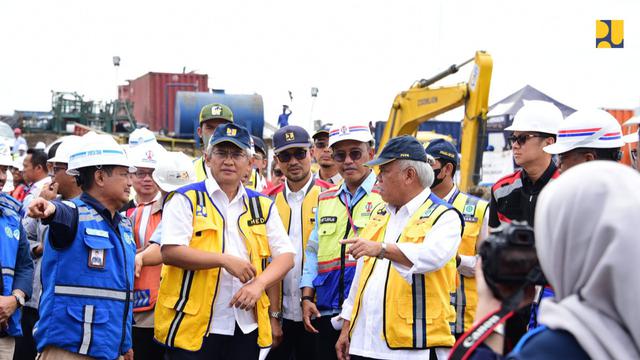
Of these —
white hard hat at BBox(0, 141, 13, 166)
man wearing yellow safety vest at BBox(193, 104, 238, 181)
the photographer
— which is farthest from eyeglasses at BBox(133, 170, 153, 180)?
the photographer

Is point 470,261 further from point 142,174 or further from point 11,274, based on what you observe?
point 11,274

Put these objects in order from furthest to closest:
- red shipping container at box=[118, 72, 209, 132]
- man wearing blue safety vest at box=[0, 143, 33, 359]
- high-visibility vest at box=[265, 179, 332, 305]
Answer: red shipping container at box=[118, 72, 209, 132] < high-visibility vest at box=[265, 179, 332, 305] < man wearing blue safety vest at box=[0, 143, 33, 359]

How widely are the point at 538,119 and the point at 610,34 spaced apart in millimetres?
3924

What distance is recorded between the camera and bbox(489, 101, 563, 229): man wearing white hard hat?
5.00 meters

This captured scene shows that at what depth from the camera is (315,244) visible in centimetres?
562

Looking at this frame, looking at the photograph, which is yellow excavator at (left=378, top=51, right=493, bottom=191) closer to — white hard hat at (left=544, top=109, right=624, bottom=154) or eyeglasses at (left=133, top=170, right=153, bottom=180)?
eyeglasses at (left=133, top=170, right=153, bottom=180)

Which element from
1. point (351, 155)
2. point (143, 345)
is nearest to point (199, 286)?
point (143, 345)

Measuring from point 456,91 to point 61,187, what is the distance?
10.6 meters

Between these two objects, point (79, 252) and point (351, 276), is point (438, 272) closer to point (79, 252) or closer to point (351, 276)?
point (351, 276)

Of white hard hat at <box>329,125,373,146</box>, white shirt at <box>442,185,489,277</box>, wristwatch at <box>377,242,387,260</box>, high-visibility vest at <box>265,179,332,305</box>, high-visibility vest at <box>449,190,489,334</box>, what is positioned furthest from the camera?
high-visibility vest at <box>265,179,332,305</box>

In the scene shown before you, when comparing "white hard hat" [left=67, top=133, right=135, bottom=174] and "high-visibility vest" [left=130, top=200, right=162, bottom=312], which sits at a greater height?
"white hard hat" [left=67, top=133, right=135, bottom=174]

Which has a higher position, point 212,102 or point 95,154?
point 212,102

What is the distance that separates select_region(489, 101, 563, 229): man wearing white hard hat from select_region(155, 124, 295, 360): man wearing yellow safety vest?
61.6 inches

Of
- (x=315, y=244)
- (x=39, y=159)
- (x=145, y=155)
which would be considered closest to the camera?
(x=315, y=244)
